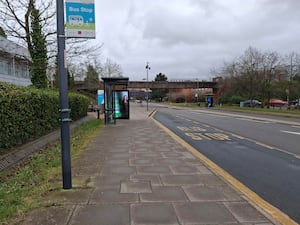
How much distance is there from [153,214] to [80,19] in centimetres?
335

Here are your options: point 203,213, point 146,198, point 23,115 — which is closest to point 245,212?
point 203,213

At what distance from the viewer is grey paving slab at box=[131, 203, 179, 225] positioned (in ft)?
13.1

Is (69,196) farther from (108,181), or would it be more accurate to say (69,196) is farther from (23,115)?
(23,115)

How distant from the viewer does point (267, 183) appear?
620cm

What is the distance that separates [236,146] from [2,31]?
16.2 m

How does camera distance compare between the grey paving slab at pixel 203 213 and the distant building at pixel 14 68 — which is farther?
the distant building at pixel 14 68

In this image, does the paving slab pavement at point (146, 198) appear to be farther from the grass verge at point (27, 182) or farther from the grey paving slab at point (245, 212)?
the grass verge at point (27, 182)

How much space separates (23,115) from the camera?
9867mm

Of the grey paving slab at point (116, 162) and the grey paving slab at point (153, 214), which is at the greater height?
the grey paving slab at point (153, 214)

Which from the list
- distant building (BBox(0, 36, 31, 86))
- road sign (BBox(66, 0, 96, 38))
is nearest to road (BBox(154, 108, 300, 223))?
road sign (BBox(66, 0, 96, 38))

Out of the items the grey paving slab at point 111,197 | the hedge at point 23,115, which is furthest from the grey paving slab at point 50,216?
the hedge at point 23,115

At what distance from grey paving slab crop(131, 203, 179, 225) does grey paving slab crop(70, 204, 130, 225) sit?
11 centimetres

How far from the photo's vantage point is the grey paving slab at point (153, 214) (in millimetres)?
4004

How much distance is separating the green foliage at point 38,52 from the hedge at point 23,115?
687 cm
